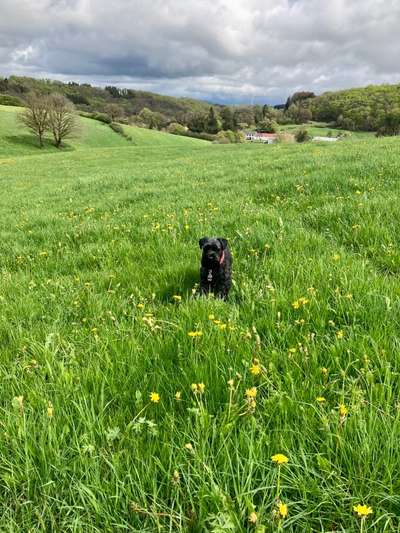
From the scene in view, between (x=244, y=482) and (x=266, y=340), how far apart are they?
1.35m

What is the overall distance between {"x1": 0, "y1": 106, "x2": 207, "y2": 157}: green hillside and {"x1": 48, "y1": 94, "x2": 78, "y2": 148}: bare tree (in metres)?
2.26

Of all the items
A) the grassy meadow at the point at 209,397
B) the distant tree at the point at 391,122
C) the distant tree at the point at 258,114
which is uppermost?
the distant tree at the point at 258,114

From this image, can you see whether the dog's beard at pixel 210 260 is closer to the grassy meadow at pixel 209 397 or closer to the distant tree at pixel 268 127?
the grassy meadow at pixel 209 397

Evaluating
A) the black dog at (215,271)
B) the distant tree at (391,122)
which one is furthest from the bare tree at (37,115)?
the black dog at (215,271)

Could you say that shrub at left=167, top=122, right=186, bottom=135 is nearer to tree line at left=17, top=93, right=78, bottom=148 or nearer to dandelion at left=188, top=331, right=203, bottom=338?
tree line at left=17, top=93, right=78, bottom=148

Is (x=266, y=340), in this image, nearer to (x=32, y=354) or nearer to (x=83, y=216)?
(x=32, y=354)

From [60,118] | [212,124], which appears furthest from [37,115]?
[212,124]

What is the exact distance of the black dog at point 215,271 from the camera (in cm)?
468

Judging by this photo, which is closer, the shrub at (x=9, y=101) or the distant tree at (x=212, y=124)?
the shrub at (x=9, y=101)

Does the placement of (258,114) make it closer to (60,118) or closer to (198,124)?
(198,124)

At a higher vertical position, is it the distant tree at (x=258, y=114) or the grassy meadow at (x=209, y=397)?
the distant tree at (x=258, y=114)

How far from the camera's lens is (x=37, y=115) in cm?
7444

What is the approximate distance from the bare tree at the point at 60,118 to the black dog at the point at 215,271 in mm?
80873

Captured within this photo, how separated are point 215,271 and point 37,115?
8145 cm
